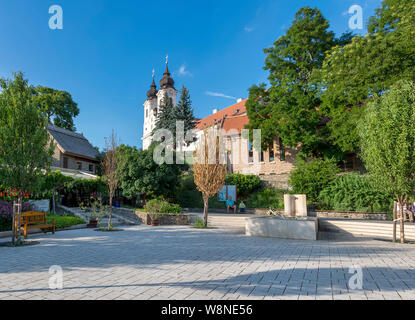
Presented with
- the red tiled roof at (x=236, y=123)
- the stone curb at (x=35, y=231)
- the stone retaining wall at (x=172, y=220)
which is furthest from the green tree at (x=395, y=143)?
the red tiled roof at (x=236, y=123)

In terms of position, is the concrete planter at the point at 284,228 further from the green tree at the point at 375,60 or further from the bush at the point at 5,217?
the bush at the point at 5,217

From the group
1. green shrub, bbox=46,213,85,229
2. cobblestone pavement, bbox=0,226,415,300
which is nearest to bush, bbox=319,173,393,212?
cobblestone pavement, bbox=0,226,415,300

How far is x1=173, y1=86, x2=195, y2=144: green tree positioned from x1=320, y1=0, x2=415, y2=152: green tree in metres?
20.5

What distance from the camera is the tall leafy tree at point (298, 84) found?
22844 millimetres

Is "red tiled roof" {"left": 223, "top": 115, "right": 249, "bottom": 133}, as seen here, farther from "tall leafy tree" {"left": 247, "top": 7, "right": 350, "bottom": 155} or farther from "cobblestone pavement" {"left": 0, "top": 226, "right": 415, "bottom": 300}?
"cobblestone pavement" {"left": 0, "top": 226, "right": 415, "bottom": 300}

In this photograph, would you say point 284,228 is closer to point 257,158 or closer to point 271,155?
point 271,155

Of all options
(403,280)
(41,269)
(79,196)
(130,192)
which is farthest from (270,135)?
(41,269)

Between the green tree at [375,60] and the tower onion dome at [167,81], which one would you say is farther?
the tower onion dome at [167,81]

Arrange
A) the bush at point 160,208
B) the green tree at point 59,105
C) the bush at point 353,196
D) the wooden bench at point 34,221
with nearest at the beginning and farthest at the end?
the wooden bench at point 34,221, the bush at point 160,208, the bush at point 353,196, the green tree at point 59,105

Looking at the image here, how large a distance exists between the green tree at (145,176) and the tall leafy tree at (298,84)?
12.0 m

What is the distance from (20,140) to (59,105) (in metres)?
31.7

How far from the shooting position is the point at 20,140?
30.4 ft

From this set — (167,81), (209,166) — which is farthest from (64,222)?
(167,81)

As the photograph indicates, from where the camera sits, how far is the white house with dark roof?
27969mm
